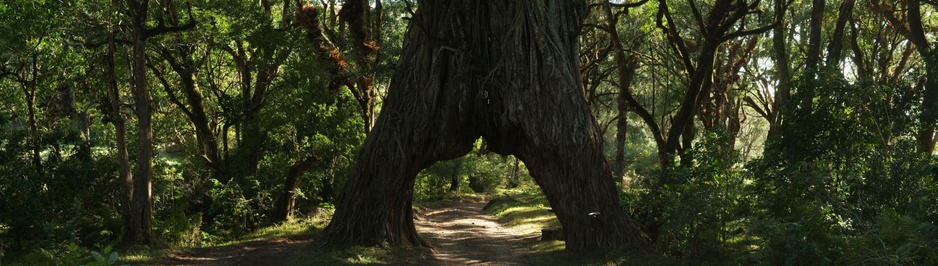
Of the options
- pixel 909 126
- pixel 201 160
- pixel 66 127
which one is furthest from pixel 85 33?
pixel 909 126

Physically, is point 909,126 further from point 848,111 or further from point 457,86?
point 457,86

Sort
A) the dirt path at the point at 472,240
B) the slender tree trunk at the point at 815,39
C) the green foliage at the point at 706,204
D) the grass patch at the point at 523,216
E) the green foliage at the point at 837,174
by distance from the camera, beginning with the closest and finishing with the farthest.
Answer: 1. the green foliage at the point at 837,174
2. the green foliage at the point at 706,204
3. the dirt path at the point at 472,240
4. the slender tree trunk at the point at 815,39
5. the grass patch at the point at 523,216

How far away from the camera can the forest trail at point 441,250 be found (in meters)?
13.5

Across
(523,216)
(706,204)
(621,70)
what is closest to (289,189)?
(523,216)

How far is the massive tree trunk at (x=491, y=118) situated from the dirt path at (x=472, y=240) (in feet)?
4.03

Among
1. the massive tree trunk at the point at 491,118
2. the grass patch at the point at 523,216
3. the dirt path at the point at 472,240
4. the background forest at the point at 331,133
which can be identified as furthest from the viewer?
the grass patch at the point at 523,216

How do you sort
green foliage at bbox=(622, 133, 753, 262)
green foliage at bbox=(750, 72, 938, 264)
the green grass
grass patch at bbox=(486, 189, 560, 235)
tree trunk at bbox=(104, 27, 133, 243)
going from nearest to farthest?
green foliage at bbox=(750, 72, 938, 264) → green foliage at bbox=(622, 133, 753, 262) → the green grass → tree trunk at bbox=(104, 27, 133, 243) → grass patch at bbox=(486, 189, 560, 235)

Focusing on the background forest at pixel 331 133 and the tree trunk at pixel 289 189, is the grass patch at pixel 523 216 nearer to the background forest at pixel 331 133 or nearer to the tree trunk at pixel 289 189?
the background forest at pixel 331 133

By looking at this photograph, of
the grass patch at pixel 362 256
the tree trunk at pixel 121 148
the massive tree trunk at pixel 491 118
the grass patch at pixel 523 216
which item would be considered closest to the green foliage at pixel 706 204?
the massive tree trunk at pixel 491 118

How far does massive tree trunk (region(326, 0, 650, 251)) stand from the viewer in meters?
13.4

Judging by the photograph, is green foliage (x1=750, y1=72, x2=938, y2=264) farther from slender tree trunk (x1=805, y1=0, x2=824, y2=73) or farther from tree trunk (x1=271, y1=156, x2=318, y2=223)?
tree trunk (x1=271, y1=156, x2=318, y2=223)

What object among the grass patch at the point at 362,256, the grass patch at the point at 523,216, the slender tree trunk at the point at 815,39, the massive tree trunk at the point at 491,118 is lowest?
the grass patch at the point at 362,256

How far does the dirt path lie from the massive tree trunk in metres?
1.23

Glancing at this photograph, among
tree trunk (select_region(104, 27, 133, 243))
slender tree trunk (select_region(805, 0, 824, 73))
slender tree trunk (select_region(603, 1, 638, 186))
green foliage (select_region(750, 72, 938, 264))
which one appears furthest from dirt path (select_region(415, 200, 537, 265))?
slender tree trunk (select_region(805, 0, 824, 73))
